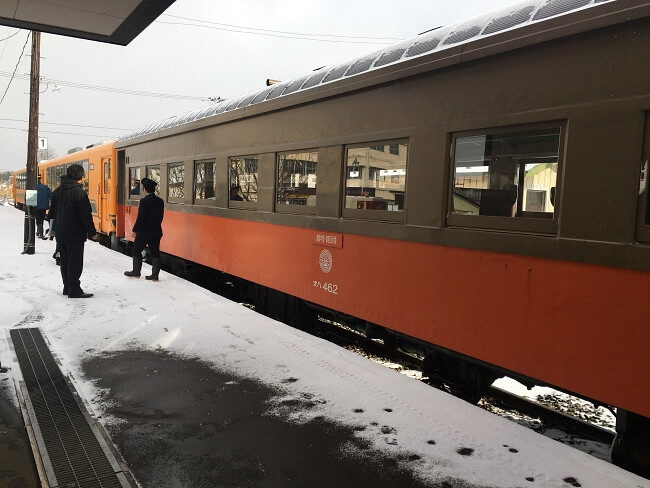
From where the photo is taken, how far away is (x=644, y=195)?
283 centimetres

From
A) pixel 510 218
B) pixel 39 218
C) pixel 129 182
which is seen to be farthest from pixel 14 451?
pixel 39 218

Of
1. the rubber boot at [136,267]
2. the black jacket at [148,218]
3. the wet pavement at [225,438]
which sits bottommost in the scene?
the wet pavement at [225,438]

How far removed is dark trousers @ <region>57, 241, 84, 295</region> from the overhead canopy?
9.00 feet

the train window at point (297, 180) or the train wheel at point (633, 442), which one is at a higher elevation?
the train window at point (297, 180)

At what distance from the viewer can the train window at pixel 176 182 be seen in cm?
895

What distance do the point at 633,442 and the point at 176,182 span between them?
26.1ft

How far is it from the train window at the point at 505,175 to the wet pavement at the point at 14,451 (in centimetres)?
317

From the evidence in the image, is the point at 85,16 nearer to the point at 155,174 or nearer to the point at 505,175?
the point at 505,175

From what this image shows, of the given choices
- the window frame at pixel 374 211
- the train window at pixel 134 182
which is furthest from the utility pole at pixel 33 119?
the window frame at pixel 374 211

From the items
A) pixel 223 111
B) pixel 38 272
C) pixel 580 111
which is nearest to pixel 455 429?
pixel 580 111

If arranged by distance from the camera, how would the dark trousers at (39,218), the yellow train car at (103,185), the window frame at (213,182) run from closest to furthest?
the window frame at (213,182)
the yellow train car at (103,185)
the dark trousers at (39,218)

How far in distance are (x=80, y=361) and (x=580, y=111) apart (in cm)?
424

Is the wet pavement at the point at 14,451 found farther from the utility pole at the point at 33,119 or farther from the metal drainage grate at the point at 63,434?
the utility pole at the point at 33,119

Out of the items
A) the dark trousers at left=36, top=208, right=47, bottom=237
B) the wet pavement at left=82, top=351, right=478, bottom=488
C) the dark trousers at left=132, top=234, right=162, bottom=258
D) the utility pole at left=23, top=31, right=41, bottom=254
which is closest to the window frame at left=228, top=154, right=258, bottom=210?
the dark trousers at left=132, top=234, right=162, bottom=258
